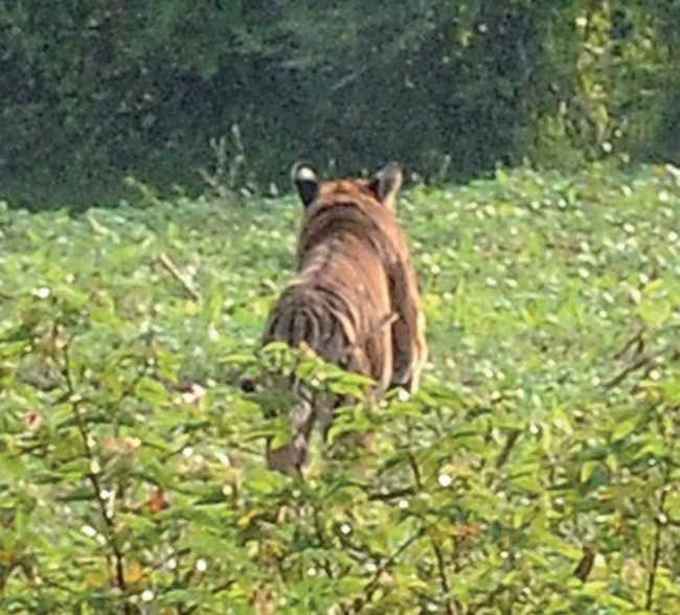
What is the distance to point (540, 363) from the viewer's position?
11617 millimetres

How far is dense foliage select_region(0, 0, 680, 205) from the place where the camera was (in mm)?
20734

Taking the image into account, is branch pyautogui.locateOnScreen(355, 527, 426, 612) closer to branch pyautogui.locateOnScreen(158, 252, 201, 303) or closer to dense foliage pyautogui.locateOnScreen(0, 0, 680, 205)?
branch pyautogui.locateOnScreen(158, 252, 201, 303)

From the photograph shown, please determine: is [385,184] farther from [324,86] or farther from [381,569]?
[324,86]

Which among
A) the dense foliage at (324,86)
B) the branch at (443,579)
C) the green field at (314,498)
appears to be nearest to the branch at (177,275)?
the dense foliage at (324,86)

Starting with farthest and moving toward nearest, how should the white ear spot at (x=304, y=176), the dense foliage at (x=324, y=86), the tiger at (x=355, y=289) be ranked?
the dense foliage at (x=324, y=86)
the white ear spot at (x=304, y=176)
the tiger at (x=355, y=289)

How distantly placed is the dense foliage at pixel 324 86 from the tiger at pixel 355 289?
10.2 meters

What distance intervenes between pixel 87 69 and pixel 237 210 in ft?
18.6

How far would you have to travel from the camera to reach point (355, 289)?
8664 millimetres

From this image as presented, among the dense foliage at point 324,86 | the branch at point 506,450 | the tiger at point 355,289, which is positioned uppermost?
the dense foliage at point 324,86

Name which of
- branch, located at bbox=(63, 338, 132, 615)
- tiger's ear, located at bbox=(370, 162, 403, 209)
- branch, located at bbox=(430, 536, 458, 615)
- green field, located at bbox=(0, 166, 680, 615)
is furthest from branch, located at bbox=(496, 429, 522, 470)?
tiger's ear, located at bbox=(370, 162, 403, 209)

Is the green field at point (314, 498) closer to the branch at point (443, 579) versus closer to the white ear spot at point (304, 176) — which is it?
the branch at point (443, 579)

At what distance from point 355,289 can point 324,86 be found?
12.7 metres

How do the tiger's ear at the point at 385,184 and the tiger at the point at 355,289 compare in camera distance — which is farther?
the tiger's ear at the point at 385,184

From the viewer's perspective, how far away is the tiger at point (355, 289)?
26.6ft
